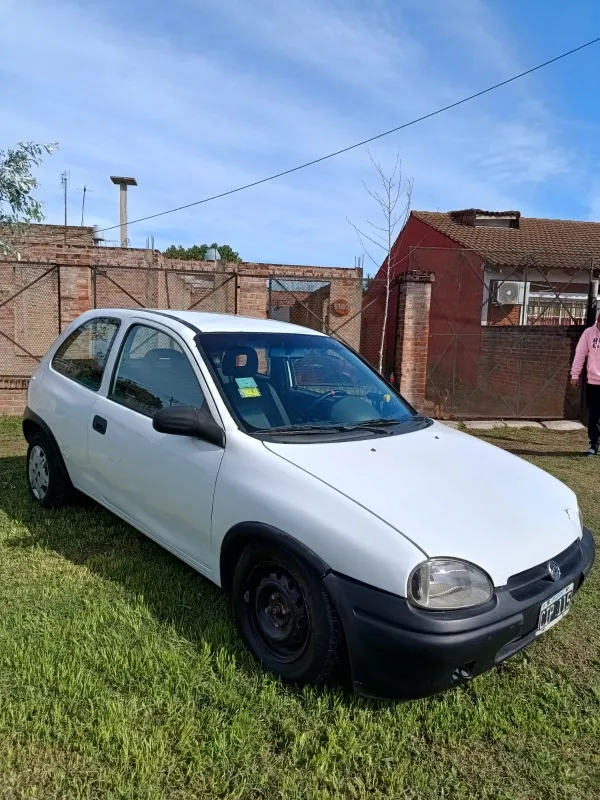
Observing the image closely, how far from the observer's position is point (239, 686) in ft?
8.43

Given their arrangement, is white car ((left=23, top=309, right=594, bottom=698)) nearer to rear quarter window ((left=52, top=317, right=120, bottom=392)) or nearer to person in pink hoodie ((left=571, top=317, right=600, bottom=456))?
rear quarter window ((left=52, top=317, right=120, bottom=392))

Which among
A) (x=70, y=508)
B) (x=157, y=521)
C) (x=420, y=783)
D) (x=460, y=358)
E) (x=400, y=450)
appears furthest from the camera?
(x=460, y=358)

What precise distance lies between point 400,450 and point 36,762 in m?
1.97

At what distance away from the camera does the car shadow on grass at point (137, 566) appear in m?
2.92

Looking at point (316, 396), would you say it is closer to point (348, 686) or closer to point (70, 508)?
point (348, 686)

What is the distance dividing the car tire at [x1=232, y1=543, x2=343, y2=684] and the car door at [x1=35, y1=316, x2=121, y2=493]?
5.71 feet

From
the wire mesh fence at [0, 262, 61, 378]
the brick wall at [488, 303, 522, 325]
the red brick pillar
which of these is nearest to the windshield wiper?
the red brick pillar

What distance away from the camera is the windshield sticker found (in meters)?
3.22

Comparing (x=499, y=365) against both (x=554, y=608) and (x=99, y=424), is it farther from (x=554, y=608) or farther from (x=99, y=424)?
(x=554, y=608)

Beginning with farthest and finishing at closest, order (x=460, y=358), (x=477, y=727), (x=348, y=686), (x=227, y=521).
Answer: (x=460, y=358) → (x=227, y=521) → (x=348, y=686) → (x=477, y=727)

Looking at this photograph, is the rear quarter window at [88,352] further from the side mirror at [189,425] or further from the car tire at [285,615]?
the car tire at [285,615]

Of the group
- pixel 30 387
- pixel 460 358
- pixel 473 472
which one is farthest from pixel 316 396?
pixel 460 358

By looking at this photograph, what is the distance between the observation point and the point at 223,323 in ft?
12.3

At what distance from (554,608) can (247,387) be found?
1.80 metres
